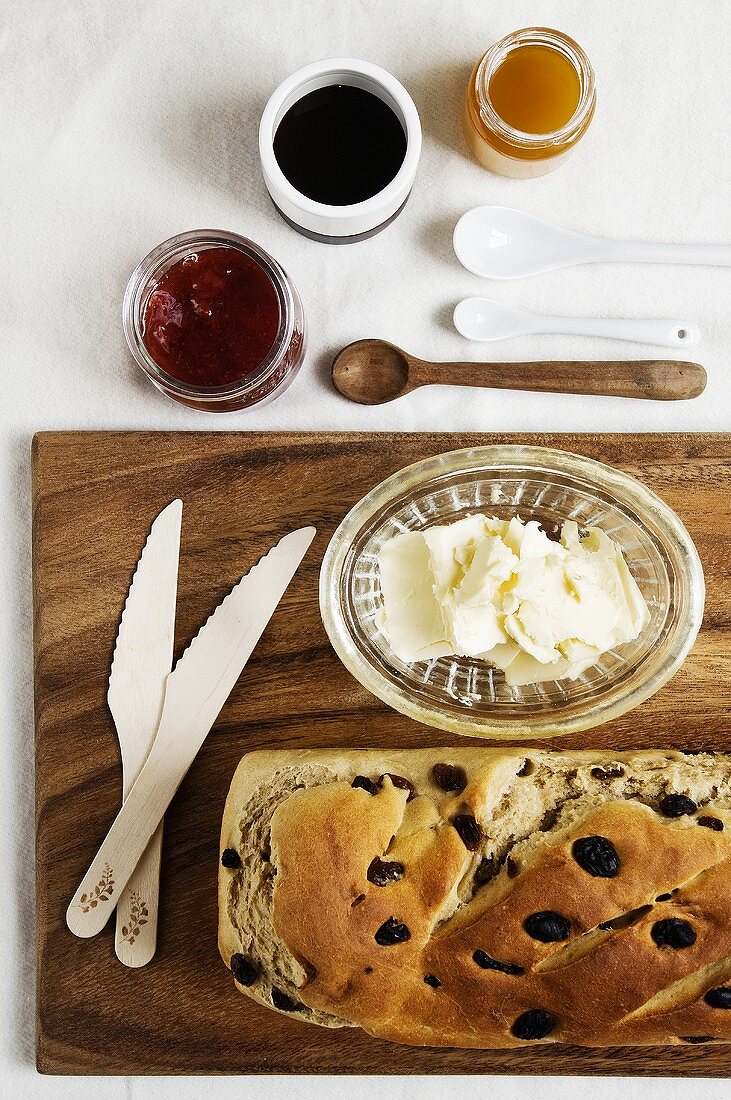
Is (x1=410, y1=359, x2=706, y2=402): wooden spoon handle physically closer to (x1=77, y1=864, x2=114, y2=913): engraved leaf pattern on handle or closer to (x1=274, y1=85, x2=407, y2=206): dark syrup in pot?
(x1=274, y1=85, x2=407, y2=206): dark syrup in pot

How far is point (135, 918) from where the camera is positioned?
6.68 feet

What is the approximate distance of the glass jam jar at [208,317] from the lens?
1926 mm

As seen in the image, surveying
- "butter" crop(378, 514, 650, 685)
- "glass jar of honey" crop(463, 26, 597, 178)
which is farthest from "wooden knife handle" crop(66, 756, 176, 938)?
"glass jar of honey" crop(463, 26, 597, 178)

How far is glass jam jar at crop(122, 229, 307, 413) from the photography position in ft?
6.32

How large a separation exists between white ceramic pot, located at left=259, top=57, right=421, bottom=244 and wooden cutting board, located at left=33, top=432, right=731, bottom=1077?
49 centimetres

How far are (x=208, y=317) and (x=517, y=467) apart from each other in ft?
2.50

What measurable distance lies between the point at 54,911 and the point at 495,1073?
1.11m

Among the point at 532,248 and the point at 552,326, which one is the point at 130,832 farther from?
the point at 532,248

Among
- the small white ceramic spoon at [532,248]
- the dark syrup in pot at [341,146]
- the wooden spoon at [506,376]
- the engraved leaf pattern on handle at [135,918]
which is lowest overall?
the engraved leaf pattern on handle at [135,918]

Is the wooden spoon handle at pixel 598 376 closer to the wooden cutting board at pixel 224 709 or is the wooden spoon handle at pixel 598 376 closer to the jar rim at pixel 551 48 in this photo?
the wooden cutting board at pixel 224 709

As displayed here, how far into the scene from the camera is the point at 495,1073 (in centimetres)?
203

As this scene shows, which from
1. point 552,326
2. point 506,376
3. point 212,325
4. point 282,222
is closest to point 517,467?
point 506,376

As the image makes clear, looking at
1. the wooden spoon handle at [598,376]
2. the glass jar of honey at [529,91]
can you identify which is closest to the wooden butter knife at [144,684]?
the wooden spoon handle at [598,376]

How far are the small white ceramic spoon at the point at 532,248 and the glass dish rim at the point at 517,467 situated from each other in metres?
0.51
